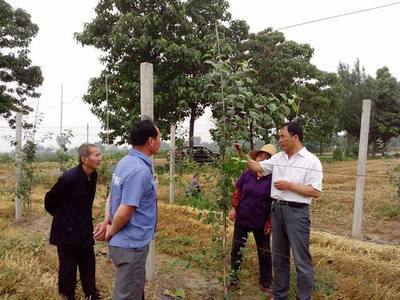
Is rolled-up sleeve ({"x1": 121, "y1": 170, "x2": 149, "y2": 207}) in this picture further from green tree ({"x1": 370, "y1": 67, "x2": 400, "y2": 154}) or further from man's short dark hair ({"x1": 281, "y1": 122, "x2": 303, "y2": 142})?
green tree ({"x1": 370, "y1": 67, "x2": 400, "y2": 154})

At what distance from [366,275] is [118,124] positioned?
47.8ft

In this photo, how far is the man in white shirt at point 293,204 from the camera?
3.56 m

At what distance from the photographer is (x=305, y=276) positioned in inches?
142

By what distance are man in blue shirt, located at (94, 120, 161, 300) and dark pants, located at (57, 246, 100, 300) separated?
96 cm

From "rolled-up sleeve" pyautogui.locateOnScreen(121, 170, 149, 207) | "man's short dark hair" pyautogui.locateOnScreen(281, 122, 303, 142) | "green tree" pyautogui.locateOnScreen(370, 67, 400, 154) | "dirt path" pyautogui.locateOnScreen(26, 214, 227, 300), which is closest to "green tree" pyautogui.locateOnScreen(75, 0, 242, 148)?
"dirt path" pyautogui.locateOnScreen(26, 214, 227, 300)

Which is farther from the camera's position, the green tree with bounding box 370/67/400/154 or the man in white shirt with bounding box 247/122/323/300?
the green tree with bounding box 370/67/400/154

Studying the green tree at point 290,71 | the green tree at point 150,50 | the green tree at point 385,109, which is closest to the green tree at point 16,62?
the green tree at point 150,50

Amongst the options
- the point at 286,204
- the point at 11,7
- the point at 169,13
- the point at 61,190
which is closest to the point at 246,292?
the point at 286,204

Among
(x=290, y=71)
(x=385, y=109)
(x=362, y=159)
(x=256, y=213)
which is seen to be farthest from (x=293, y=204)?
(x=385, y=109)

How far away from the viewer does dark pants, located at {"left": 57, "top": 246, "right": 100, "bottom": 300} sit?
368 centimetres

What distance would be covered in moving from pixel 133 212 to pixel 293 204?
145cm

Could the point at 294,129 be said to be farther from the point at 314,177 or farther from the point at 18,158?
the point at 18,158

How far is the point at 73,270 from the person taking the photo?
12.2 ft

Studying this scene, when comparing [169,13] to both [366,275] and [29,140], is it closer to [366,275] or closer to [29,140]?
[29,140]
